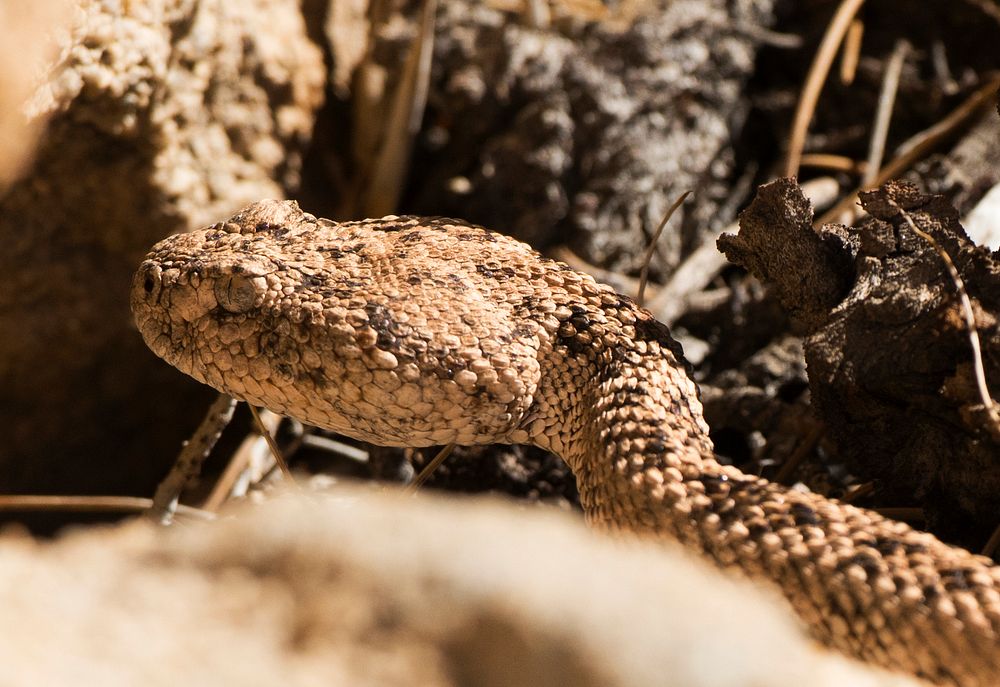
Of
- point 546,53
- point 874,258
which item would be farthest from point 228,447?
point 874,258

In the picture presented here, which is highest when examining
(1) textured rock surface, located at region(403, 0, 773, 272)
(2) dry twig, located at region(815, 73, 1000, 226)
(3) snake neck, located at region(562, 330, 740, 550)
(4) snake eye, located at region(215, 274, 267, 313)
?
(2) dry twig, located at region(815, 73, 1000, 226)

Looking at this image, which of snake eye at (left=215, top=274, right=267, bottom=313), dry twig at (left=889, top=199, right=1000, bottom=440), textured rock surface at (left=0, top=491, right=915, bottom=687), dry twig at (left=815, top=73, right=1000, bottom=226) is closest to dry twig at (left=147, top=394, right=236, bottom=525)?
snake eye at (left=215, top=274, right=267, bottom=313)

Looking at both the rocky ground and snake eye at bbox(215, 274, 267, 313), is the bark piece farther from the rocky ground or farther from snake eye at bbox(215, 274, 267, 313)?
snake eye at bbox(215, 274, 267, 313)

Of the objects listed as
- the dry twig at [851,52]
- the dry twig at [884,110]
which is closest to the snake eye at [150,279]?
the dry twig at [884,110]

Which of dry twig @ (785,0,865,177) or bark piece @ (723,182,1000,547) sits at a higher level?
dry twig @ (785,0,865,177)

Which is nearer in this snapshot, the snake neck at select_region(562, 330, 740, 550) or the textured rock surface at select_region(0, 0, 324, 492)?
the snake neck at select_region(562, 330, 740, 550)

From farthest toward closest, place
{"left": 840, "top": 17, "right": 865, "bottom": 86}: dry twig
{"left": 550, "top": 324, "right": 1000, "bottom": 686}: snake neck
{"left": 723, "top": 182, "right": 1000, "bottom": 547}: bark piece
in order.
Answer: {"left": 840, "top": 17, "right": 865, "bottom": 86}: dry twig → {"left": 723, "top": 182, "right": 1000, "bottom": 547}: bark piece → {"left": 550, "top": 324, "right": 1000, "bottom": 686}: snake neck

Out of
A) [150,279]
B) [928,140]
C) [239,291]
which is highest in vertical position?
[928,140]

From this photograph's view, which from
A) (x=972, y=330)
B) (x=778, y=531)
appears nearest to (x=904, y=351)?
(x=972, y=330)

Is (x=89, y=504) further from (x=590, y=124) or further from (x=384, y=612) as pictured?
(x=590, y=124)
